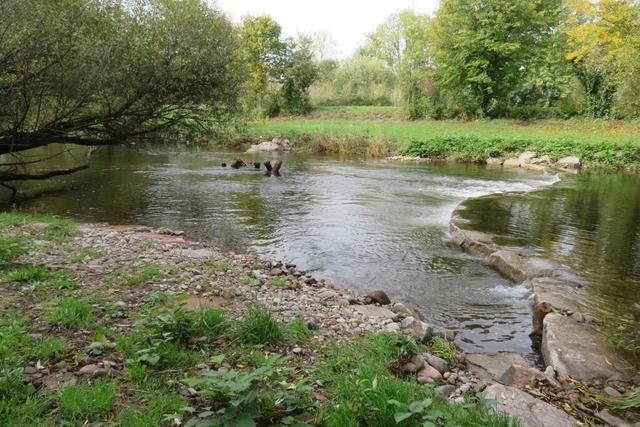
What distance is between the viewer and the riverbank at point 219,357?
3.32 metres

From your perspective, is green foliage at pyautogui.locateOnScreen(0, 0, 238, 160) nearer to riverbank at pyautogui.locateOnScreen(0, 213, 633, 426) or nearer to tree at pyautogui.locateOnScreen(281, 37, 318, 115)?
riverbank at pyautogui.locateOnScreen(0, 213, 633, 426)

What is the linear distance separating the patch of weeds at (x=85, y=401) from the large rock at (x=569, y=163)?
2697cm

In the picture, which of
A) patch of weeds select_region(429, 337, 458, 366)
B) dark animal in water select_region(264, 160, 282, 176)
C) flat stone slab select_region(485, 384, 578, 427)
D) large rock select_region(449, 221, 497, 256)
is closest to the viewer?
flat stone slab select_region(485, 384, 578, 427)

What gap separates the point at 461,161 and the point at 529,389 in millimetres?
25091

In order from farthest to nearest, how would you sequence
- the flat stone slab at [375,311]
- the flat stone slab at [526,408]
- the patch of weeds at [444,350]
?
the flat stone slab at [375,311] → the patch of weeds at [444,350] → the flat stone slab at [526,408]

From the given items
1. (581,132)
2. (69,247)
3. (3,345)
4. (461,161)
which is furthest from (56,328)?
(581,132)

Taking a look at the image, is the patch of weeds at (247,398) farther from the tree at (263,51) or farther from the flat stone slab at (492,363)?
the tree at (263,51)

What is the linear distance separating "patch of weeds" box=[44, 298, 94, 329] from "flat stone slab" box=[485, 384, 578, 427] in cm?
404

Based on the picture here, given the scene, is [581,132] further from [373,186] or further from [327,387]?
[327,387]

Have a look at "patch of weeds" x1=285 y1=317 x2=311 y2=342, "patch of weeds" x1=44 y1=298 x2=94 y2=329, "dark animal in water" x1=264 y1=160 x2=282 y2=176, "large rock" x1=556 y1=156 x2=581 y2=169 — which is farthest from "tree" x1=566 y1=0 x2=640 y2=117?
"patch of weeds" x1=44 y1=298 x2=94 y2=329

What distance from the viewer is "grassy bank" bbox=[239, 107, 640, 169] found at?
85.3 feet

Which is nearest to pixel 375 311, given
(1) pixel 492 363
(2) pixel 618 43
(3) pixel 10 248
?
(1) pixel 492 363

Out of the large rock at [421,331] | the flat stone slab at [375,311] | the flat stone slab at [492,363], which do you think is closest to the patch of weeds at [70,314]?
the flat stone slab at [375,311]

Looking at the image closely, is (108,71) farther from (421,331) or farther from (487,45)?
(487,45)
